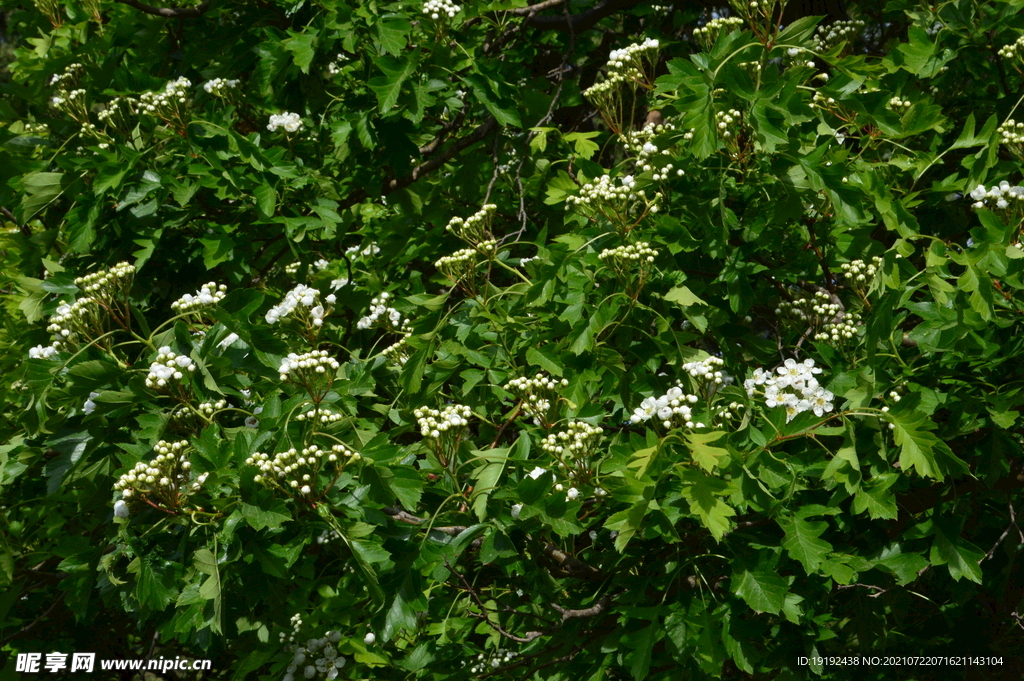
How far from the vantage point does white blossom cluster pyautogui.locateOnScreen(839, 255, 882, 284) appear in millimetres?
2689

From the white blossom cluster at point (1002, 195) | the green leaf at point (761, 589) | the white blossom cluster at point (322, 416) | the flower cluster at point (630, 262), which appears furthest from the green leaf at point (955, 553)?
the white blossom cluster at point (322, 416)

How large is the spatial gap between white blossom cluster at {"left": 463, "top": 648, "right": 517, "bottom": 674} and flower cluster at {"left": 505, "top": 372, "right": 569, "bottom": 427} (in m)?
0.83

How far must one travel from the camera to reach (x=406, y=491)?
2244mm

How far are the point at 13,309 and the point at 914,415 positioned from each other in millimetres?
3276

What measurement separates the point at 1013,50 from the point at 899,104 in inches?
15.6

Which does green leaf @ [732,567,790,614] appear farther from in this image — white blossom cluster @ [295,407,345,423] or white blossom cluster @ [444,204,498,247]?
white blossom cluster @ [444,204,498,247]

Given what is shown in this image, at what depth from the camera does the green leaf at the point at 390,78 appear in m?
3.08

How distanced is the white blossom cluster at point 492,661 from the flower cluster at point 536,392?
0.83 m

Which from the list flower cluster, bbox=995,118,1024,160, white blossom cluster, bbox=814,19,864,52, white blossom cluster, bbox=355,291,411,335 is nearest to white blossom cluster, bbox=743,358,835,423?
flower cluster, bbox=995,118,1024,160

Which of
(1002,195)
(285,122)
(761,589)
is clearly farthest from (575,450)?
(285,122)

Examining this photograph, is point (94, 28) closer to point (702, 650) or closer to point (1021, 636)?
point (702, 650)

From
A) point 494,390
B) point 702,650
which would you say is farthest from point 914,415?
point 494,390

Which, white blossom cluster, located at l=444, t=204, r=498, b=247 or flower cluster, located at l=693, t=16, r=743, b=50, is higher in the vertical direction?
flower cluster, located at l=693, t=16, r=743, b=50

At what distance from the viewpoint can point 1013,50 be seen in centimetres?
288
